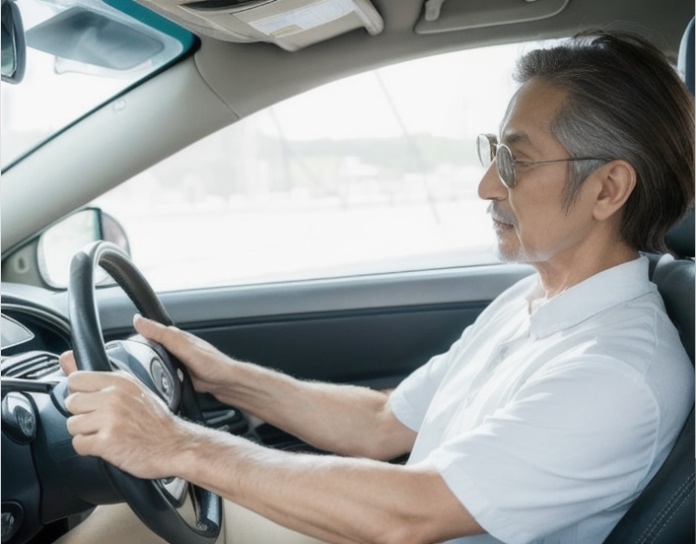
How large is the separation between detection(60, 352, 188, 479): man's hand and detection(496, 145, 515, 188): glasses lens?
2.33 feet

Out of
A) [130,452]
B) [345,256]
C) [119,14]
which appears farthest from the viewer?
[345,256]

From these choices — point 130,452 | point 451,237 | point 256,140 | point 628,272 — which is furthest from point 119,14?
point 256,140

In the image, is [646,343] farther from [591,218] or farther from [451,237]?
[451,237]

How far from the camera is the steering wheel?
1.26 m

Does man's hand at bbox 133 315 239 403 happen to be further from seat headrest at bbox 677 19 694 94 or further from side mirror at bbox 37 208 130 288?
seat headrest at bbox 677 19 694 94

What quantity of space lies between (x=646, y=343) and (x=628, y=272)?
0.18 metres

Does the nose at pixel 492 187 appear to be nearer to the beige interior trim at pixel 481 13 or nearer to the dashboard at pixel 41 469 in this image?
the beige interior trim at pixel 481 13

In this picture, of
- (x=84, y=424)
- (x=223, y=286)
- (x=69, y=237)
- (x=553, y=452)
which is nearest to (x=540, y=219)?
(x=553, y=452)

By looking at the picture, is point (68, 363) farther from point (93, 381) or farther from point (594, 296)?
point (594, 296)

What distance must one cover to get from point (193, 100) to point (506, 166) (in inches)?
32.8

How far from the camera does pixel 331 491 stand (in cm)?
129

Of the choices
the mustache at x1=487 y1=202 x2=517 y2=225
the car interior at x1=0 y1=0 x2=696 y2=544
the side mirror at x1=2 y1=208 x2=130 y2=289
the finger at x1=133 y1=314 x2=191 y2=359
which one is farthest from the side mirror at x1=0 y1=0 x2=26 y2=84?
the mustache at x1=487 y1=202 x2=517 y2=225

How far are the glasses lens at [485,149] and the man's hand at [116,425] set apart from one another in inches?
31.0

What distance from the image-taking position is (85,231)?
221 cm
